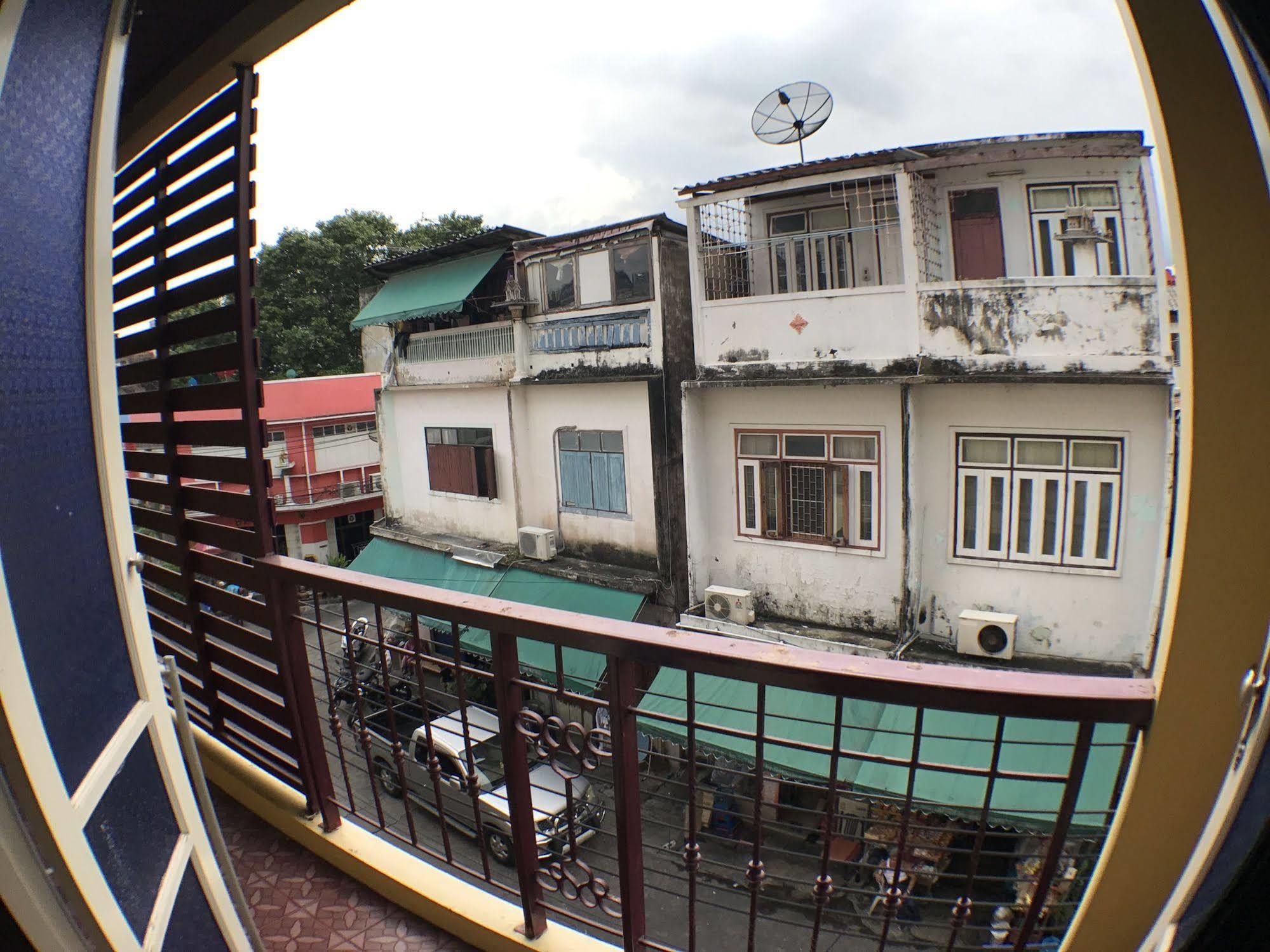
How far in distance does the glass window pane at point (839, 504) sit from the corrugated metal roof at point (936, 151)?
9.76 ft

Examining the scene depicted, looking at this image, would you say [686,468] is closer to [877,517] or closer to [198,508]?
[877,517]

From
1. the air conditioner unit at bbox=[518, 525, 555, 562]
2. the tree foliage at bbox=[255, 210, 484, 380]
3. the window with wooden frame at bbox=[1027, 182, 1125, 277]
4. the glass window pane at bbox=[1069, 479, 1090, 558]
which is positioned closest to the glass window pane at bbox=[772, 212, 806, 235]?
the window with wooden frame at bbox=[1027, 182, 1125, 277]

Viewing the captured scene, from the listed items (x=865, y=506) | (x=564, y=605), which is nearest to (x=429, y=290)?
(x=564, y=605)

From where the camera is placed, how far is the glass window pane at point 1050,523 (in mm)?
6031

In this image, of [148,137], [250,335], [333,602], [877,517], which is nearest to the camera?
[250,335]

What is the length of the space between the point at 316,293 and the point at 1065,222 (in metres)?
19.4

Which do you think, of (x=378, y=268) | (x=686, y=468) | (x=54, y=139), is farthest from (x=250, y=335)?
(x=378, y=268)

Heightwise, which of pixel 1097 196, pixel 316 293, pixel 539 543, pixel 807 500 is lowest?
pixel 539 543

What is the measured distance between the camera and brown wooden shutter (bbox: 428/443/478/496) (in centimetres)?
1014

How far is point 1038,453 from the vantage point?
6.05 m

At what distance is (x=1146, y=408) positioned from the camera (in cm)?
561

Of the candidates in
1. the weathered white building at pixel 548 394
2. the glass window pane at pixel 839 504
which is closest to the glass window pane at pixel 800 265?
the weathered white building at pixel 548 394

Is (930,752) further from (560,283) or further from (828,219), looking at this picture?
(560,283)

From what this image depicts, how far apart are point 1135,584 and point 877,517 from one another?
2194 mm
